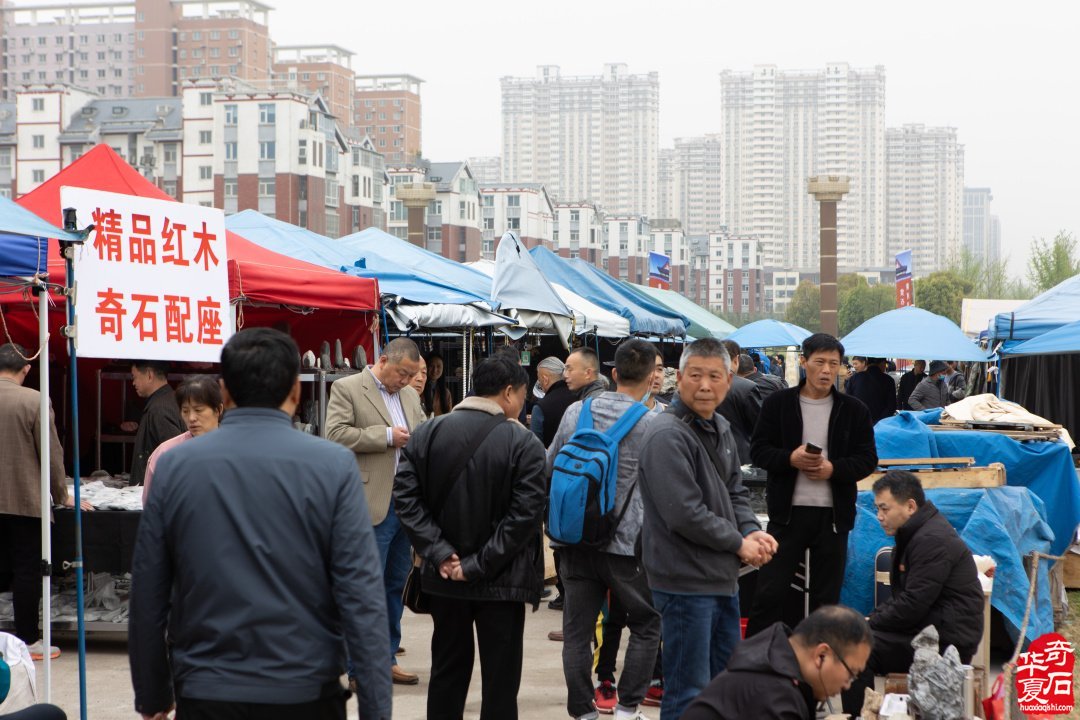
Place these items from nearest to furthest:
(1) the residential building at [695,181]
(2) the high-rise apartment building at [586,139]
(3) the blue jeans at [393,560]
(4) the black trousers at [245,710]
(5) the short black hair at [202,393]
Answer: (4) the black trousers at [245,710] < (5) the short black hair at [202,393] < (3) the blue jeans at [393,560] < (2) the high-rise apartment building at [586,139] < (1) the residential building at [695,181]

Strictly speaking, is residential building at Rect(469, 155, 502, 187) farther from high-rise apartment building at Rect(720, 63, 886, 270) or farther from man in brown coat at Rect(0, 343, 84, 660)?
man in brown coat at Rect(0, 343, 84, 660)

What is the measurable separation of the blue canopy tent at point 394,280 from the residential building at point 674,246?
338ft

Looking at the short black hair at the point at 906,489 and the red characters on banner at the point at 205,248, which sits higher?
the red characters on banner at the point at 205,248

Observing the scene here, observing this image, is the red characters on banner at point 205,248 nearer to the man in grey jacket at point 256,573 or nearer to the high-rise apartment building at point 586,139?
the man in grey jacket at point 256,573

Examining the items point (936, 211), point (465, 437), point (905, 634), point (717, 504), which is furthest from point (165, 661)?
point (936, 211)

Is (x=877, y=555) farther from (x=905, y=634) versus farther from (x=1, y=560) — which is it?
(x=1, y=560)

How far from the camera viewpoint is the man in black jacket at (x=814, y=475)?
5793mm

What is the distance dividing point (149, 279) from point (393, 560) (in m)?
1.92

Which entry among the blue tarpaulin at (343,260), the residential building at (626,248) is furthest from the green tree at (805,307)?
the blue tarpaulin at (343,260)

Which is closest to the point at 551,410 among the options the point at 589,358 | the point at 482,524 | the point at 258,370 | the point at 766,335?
the point at 589,358

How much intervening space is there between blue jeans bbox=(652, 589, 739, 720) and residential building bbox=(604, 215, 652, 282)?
106478mm

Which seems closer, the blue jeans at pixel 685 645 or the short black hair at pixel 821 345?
the blue jeans at pixel 685 645

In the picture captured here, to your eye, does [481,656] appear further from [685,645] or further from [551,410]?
[551,410]

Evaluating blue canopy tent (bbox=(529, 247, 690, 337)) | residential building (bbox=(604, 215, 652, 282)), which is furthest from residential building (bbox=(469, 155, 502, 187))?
blue canopy tent (bbox=(529, 247, 690, 337))
